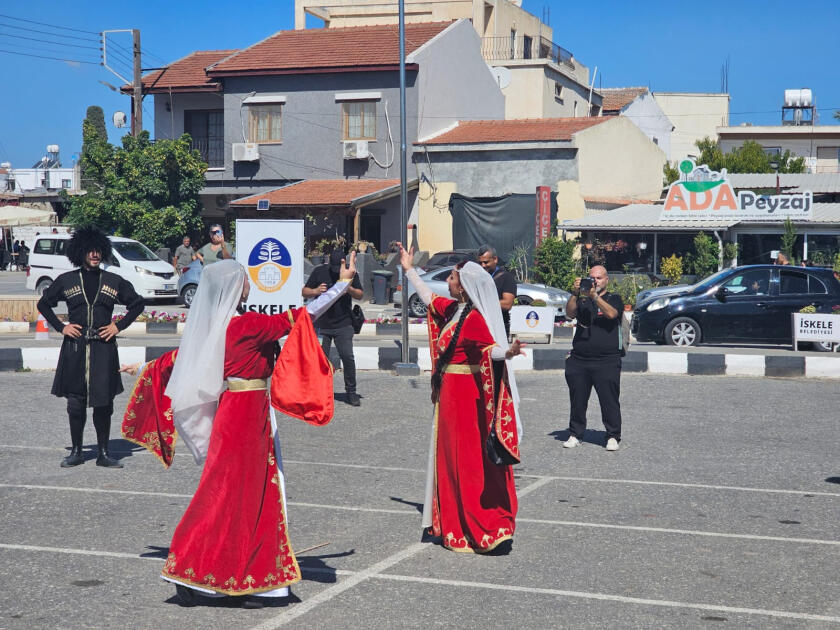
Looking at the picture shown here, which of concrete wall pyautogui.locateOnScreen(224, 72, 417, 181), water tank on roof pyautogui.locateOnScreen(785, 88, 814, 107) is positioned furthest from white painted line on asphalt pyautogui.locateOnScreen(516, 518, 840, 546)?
water tank on roof pyautogui.locateOnScreen(785, 88, 814, 107)

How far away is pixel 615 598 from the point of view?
565 cm

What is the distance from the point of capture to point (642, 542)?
22.5 ft

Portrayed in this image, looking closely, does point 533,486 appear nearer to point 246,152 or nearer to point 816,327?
point 816,327

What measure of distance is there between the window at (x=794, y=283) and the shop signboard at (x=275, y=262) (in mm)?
8953

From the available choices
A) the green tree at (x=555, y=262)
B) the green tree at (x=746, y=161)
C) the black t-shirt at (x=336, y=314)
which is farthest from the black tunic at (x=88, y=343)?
the green tree at (x=746, y=161)

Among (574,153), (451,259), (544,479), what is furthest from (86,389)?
(574,153)

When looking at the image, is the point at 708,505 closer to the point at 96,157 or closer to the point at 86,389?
the point at 86,389

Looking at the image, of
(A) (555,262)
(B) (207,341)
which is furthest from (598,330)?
(A) (555,262)

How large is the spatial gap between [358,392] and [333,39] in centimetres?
2644

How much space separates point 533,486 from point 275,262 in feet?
27.3

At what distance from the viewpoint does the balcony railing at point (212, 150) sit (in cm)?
3897

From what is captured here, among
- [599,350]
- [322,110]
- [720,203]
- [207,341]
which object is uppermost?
[322,110]

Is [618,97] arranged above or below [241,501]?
above

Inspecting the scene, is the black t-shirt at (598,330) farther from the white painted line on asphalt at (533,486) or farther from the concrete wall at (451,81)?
the concrete wall at (451,81)
